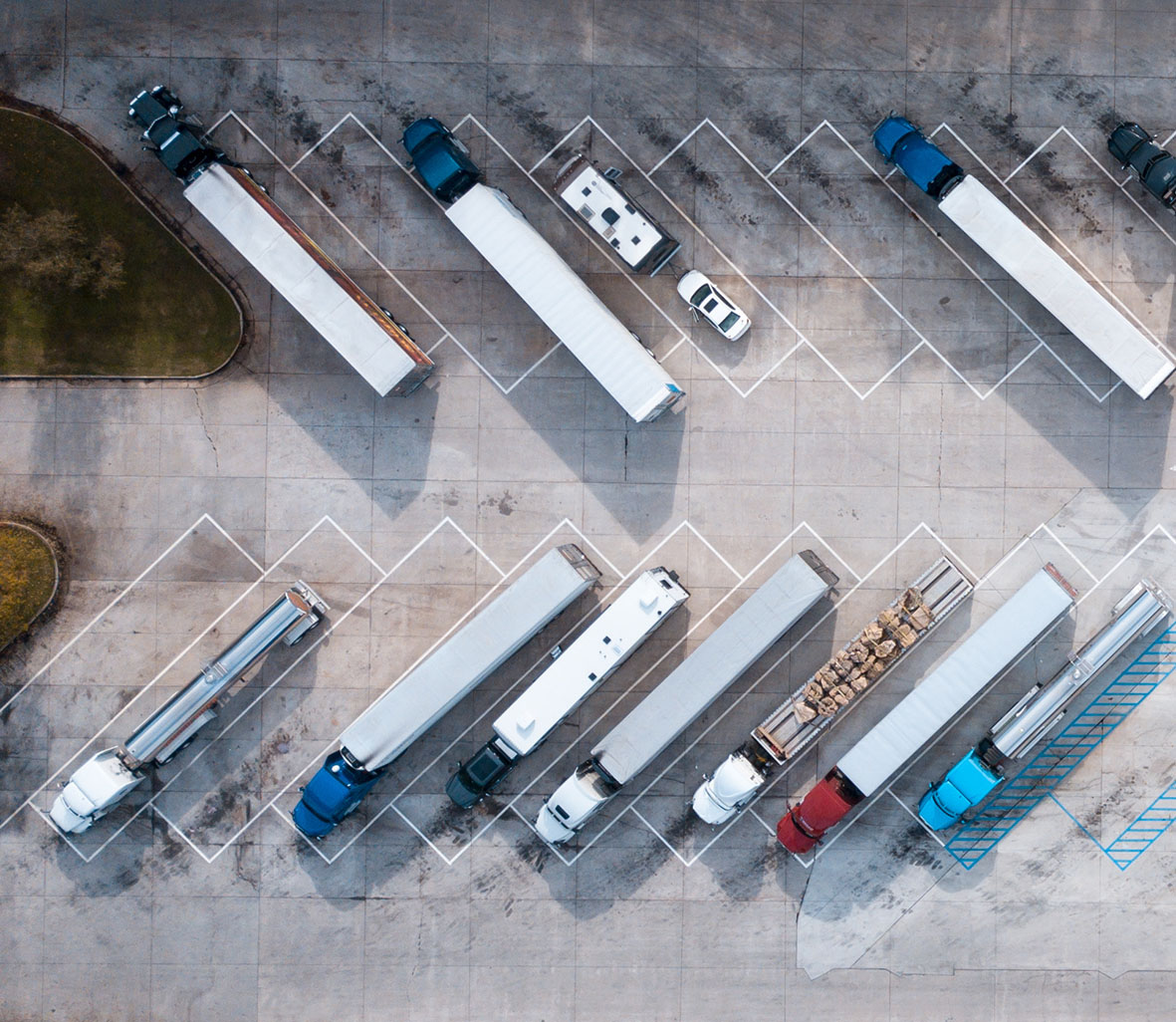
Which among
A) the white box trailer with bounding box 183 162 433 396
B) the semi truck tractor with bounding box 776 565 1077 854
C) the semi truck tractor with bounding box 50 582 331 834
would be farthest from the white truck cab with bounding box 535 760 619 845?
the white box trailer with bounding box 183 162 433 396

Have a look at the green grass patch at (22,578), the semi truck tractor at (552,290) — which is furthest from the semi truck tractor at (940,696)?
the green grass patch at (22,578)

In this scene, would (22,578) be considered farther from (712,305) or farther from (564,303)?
(712,305)

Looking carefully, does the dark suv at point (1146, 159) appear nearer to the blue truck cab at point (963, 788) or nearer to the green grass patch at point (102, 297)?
the blue truck cab at point (963, 788)

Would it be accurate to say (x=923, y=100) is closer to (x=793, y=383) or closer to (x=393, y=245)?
(x=793, y=383)

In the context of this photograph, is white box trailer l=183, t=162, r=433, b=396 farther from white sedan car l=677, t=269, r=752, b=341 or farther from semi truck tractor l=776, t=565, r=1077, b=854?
semi truck tractor l=776, t=565, r=1077, b=854

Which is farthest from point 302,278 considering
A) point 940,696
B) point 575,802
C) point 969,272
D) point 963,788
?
point 963,788

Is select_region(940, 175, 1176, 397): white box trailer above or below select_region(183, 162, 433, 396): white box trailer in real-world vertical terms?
below
